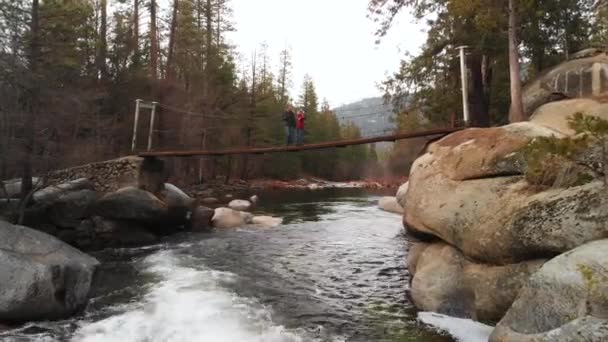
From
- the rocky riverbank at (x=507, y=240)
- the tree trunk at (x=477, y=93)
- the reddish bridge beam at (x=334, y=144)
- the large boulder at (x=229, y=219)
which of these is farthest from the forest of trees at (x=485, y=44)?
the large boulder at (x=229, y=219)

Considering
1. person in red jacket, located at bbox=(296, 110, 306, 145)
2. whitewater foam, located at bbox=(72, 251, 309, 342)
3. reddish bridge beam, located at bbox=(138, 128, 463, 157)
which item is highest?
person in red jacket, located at bbox=(296, 110, 306, 145)

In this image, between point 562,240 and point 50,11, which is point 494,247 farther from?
point 50,11

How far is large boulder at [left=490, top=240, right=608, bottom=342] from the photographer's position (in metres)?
3.80

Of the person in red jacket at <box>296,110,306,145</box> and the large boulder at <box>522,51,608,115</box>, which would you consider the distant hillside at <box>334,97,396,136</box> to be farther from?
the large boulder at <box>522,51,608,115</box>

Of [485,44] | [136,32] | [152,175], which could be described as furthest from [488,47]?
[136,32]

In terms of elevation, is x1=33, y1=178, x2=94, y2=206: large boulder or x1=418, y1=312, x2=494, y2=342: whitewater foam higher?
x1=33, y1=178, x2=94, y2=206: large boulder

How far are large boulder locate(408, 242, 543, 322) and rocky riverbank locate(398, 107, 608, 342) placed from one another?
1 centimetres

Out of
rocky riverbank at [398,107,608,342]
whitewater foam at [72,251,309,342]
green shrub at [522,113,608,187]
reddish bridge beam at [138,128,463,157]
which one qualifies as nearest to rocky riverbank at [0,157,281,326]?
whitewater foam at [72,251,309,342]

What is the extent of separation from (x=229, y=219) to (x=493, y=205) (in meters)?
11.3

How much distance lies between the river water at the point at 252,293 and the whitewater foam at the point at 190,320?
0.01 metres

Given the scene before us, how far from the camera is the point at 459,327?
6.20 meters

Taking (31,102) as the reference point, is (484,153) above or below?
below

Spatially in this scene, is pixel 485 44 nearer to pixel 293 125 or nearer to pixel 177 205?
pixel 293 125

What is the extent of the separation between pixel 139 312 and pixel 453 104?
47.0ft
